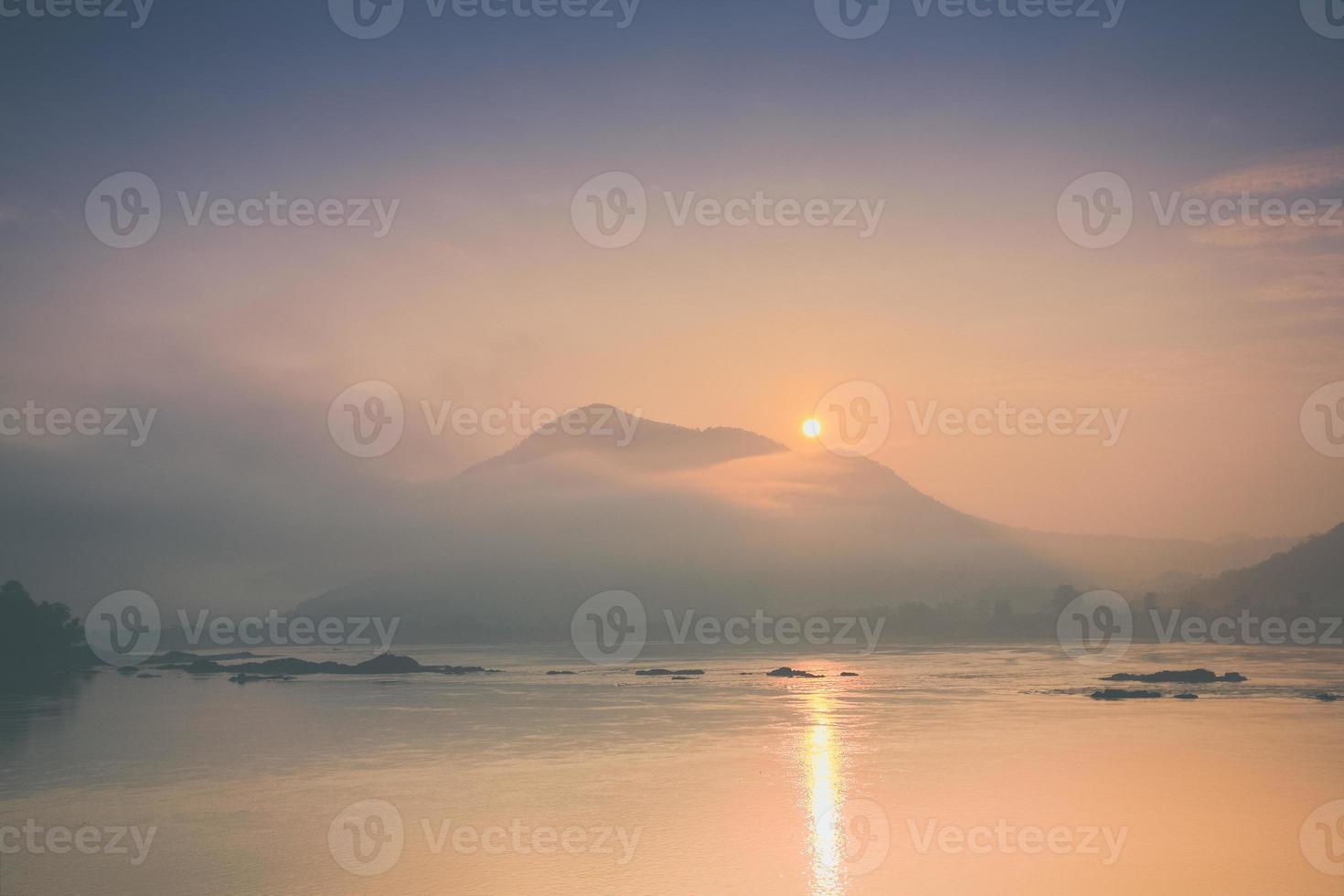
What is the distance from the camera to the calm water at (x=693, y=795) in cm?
2067

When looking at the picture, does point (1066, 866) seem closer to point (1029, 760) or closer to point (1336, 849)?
point (1336, 849)

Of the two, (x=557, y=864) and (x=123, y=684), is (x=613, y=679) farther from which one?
(x=557, y=864)

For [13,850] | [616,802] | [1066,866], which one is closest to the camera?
[1066,866]

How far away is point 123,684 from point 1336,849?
85315 millimetres

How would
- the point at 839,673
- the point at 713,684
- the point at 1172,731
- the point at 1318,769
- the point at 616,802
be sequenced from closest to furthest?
→ 1. the point at 616,802
2. the point at 1318,769
3. the point at 1172,731
4. the point at 713,684
5. the point at 839,673

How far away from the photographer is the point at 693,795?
28922 millimetres

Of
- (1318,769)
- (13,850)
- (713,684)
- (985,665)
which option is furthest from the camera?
(985,665)

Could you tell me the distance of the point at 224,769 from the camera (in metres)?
35.7

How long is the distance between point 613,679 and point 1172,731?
52929mm

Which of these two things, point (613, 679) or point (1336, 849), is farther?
point (613, 679)

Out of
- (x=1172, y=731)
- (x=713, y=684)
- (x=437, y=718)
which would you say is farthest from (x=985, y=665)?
(x=437, y=718)

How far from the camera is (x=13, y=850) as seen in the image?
23.2 m

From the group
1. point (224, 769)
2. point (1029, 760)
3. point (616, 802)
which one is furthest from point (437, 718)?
point (1029, 760)

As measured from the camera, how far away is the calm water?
20672 mm
